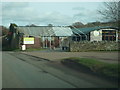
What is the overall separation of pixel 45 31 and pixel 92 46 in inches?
918

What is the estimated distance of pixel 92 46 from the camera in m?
45.5

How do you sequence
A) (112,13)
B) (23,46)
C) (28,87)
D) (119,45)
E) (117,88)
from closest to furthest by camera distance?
(117,88)
(28,87)
(112,13)
(119,45)
(23,46)

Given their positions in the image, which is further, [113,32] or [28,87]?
[113,32]

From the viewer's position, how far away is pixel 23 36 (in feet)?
198

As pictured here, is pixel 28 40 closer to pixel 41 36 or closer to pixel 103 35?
pixel 41 36

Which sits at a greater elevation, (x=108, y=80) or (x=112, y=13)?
(x=112, y=13)

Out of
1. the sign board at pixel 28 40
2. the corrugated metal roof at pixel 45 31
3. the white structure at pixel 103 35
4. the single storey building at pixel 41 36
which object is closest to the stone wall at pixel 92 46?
the white structure at pixel 103 35

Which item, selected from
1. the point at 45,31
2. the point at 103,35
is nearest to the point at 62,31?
the point at 45,31

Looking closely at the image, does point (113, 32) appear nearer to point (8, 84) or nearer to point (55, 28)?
point (55, 28)

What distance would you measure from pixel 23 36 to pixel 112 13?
4296 centimetres

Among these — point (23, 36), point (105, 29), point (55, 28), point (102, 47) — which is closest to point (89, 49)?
point (102, 47)

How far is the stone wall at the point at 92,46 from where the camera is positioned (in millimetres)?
44656

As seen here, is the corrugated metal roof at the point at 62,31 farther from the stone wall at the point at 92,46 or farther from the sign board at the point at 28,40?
the stone wall at the point at 92,46

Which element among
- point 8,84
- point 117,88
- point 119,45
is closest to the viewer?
point 117,88
